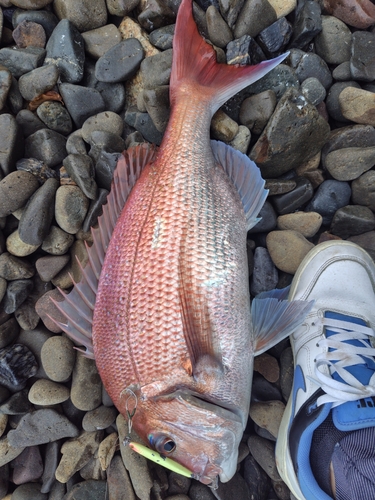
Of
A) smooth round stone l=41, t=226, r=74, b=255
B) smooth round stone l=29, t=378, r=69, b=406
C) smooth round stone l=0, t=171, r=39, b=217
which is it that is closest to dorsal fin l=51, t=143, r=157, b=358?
smooth round stone l=41, t=226, r=74, b=255

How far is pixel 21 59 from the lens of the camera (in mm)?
2332

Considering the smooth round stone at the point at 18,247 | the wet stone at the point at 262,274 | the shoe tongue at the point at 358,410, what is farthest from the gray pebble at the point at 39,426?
the shoe tongue at the point at 358,410

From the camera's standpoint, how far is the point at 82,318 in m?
1.88

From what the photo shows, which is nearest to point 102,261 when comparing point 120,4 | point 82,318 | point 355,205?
point 82,318

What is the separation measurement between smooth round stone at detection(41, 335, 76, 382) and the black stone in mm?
1964

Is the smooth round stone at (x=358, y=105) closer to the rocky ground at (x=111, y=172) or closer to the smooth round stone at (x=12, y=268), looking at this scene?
the rocky ground at (x=111, y=172)

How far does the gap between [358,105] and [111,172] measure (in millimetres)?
1504

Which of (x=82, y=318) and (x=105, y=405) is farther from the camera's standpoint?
(x=105, y=405)

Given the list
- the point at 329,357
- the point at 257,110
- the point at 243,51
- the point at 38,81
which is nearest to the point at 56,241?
the point at 38,81

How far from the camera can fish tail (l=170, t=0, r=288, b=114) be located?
199cm

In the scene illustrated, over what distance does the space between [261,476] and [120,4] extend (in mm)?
3030

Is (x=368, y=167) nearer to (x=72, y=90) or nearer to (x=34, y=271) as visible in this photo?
(x=72, y=90)

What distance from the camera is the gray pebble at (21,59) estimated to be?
233 cm

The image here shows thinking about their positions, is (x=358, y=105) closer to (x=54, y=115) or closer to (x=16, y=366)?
(x=54, y=115)
